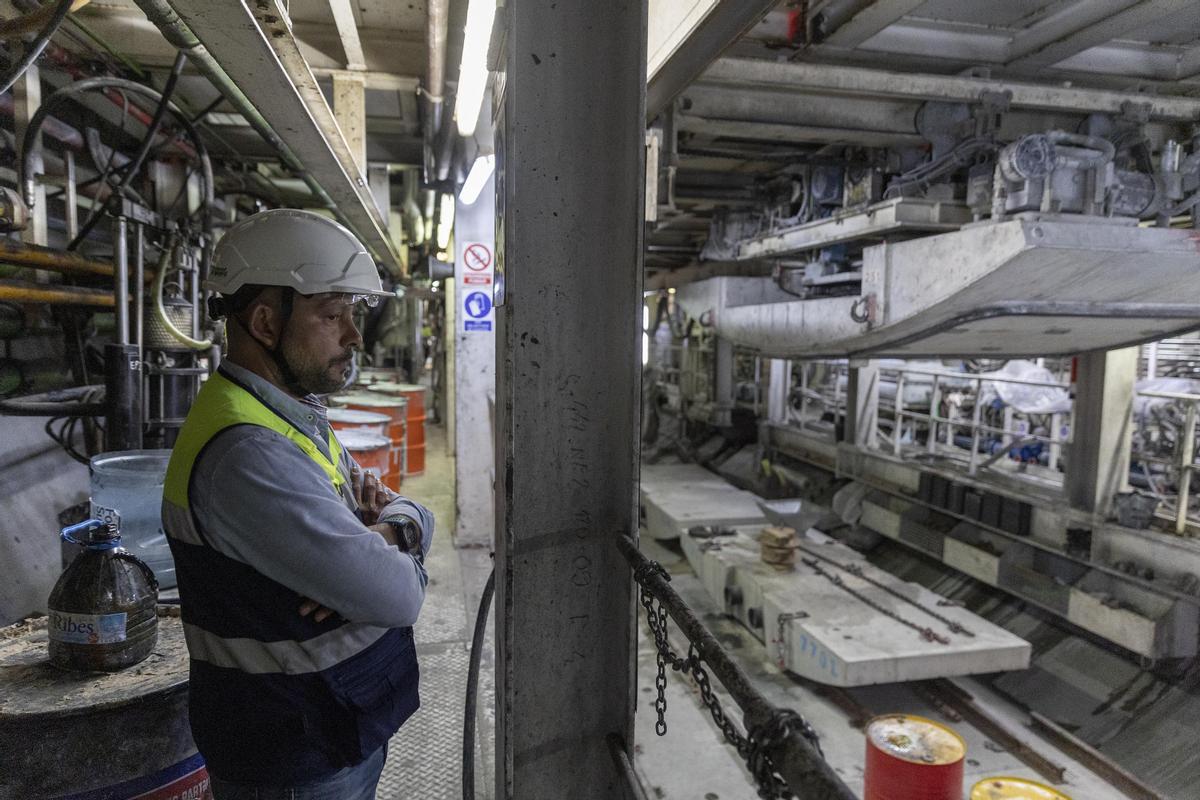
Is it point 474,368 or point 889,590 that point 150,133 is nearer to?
point 474,368

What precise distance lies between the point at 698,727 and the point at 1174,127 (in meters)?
5.78

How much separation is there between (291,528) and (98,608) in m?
1.10

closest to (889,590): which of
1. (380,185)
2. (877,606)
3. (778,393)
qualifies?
(877,606)

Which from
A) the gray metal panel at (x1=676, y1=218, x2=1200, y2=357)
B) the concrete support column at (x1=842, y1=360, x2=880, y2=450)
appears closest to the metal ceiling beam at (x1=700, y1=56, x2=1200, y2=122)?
the gray metal panel at (x1=676, y1=218, x2=1200, y2=357)

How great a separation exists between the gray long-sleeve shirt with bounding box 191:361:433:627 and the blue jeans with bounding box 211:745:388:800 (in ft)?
1.39

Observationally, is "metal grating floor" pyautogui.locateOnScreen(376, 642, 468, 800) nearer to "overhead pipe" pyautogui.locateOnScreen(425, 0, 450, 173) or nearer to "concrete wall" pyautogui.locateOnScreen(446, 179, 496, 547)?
"concrete wall" pyautogui.locateOnScreen(446, 179, 496, 547)

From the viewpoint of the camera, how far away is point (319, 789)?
5.41ft

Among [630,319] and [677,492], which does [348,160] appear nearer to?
[630,319]

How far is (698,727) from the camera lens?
5.07m

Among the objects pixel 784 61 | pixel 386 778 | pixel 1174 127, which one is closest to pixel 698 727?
pixel 386 778

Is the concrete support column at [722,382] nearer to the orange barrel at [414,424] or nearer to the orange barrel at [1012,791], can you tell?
the orange barrel at [414,424]

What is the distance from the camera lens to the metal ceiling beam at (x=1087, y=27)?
4043mm

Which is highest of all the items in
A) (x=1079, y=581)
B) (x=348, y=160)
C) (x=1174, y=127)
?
(x=1174, y=127)

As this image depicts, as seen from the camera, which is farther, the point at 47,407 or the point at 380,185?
the point at 380,185
